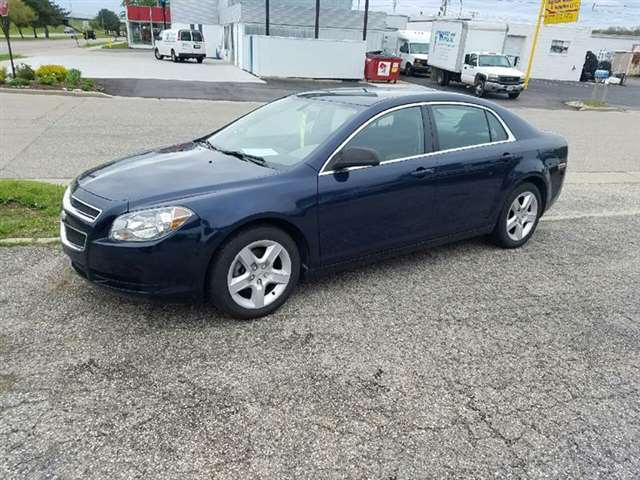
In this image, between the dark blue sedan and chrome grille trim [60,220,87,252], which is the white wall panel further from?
chrome grille trim [60,220,87,252]

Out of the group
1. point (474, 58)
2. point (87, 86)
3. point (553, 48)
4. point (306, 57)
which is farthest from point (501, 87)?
point (553, 48)

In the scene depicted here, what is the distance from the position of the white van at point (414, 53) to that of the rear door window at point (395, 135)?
30358 mm

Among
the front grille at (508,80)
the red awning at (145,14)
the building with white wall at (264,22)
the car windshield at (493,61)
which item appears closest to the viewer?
the front grille at (508,80)

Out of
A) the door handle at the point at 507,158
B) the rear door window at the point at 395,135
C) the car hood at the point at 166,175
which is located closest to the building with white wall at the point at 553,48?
the door handle at the point at 507,158

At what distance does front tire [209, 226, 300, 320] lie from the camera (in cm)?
352

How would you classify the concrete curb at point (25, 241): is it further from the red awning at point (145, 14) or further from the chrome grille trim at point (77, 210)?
the red awning at point (145, 14)

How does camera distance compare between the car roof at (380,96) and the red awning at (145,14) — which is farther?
the red awning at (145,14)

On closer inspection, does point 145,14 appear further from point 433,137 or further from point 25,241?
point 433,137

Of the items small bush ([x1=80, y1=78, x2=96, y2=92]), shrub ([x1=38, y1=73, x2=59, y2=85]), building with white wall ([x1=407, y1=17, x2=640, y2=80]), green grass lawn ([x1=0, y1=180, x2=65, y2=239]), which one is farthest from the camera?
building with white wall ([x1=407, y1=17, x2=640, y2=80])

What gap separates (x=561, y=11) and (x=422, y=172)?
87.3 ft

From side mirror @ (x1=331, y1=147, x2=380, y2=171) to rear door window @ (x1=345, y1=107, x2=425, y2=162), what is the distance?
17 cm

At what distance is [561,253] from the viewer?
5438mm

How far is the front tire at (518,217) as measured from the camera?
5.23m

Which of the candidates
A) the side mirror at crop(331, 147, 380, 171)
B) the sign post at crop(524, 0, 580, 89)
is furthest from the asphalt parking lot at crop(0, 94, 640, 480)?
the sign post at crop(524, 0, 580, 89)
